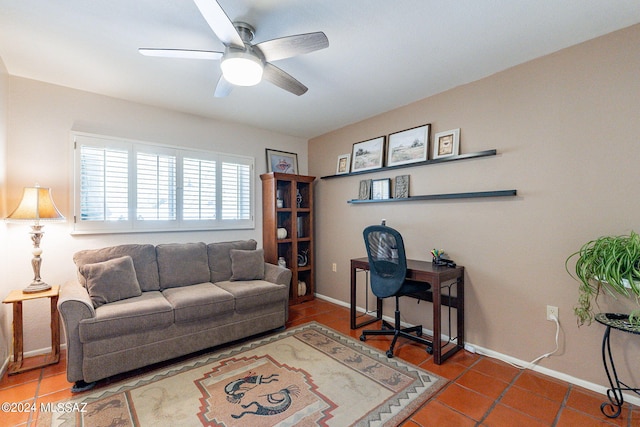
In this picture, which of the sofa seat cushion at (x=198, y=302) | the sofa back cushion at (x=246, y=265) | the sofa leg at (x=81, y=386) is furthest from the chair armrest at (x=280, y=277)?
the sofa leg at (x=81, y=386)

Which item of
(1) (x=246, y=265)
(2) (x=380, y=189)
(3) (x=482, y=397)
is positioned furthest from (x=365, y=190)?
(3) (x=482, y=397)

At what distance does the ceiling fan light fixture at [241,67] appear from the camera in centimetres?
170

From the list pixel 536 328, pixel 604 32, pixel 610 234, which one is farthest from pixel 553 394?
pixel 604 32

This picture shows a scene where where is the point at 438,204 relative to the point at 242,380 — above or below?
above

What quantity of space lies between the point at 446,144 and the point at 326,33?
157 cm

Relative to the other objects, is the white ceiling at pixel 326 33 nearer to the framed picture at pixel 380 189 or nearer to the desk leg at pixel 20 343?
the framed picture at pixel 380 189

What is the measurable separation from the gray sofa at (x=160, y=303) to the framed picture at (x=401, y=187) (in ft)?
5.08

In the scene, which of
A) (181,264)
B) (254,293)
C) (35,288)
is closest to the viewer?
(35,288)

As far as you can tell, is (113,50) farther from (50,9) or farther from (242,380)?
(242,380)

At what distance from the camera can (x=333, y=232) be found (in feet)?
13.2

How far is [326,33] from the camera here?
6.32 feet

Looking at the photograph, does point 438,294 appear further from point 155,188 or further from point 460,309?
point 155,188

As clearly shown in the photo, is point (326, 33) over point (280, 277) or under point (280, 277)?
over

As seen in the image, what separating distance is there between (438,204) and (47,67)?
369cm
